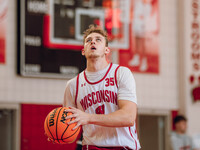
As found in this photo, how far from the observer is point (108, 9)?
9875mm

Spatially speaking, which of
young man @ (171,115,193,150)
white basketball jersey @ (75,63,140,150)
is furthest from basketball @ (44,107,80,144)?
young man @ (171,115,193,150)

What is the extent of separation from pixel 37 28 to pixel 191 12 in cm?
432

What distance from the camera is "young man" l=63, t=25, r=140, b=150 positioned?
3.98m

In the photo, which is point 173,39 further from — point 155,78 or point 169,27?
point 155,78

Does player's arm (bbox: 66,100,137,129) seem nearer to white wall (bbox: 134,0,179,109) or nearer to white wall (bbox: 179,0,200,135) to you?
white wall (bbox: 134,0,179,109)

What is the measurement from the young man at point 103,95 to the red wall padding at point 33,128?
4778 mm

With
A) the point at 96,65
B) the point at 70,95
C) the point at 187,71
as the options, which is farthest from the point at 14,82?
the point at 96,65

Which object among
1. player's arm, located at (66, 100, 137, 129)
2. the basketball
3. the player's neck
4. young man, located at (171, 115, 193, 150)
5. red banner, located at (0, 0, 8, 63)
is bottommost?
young man, located at (171, 115, 193, 150)

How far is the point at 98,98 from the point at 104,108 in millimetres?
107

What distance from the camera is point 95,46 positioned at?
13.4 ft

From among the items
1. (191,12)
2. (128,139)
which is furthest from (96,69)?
(191,12)

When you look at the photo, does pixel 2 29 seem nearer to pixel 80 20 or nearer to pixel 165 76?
pixel 80 20

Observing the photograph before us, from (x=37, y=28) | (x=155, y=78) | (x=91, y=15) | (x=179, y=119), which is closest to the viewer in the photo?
(x=179, y=119)

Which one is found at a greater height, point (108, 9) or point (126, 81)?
point (108, 9)
